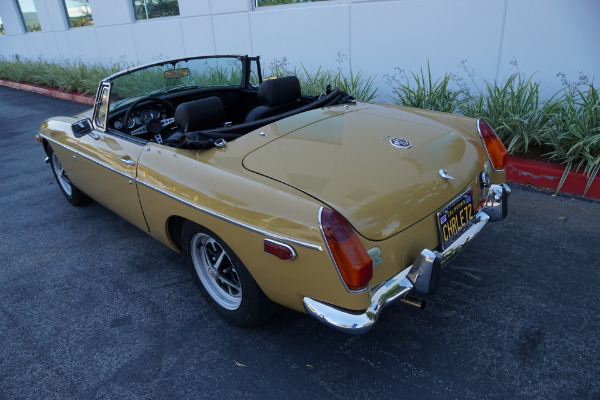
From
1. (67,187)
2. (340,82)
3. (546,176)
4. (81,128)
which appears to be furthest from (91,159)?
(546,176)

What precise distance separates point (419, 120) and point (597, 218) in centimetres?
194

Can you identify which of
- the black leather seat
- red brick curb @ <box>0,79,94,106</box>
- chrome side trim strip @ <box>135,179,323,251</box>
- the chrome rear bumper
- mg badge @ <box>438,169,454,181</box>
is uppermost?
the black leather seat

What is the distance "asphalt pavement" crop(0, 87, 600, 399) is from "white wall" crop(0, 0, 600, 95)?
2.31 metres

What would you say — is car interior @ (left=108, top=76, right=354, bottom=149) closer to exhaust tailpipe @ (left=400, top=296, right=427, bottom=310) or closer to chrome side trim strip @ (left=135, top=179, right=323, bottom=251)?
chrome side trim strip @ (left=135, top=179, right=323, bottom=251)

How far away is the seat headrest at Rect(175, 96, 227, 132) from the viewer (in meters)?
2.69

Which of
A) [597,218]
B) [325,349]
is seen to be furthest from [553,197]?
[325,349]

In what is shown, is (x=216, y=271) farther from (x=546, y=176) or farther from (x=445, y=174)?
(x=546, y=176)

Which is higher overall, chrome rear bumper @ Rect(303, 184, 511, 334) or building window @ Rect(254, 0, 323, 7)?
building window @ Rect(254, 0, 323, 7)

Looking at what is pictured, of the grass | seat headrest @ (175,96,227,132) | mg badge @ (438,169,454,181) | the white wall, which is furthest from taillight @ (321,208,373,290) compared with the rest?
the white wall

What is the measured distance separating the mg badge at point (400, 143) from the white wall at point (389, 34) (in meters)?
3.48

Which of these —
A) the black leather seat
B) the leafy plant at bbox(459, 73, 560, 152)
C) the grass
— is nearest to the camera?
the black leather seat

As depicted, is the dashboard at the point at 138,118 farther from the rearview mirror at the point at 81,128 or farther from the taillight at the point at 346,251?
the taillight at the point at 346,251

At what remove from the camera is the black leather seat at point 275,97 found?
124 inches

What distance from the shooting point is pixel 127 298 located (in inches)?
117
